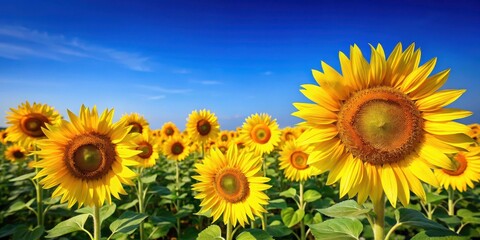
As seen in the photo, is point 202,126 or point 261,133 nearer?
point 261,133

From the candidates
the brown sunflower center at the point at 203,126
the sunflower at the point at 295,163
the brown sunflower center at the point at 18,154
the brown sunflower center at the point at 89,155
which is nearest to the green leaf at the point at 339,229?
the brown sunflower center at the point at 89,155

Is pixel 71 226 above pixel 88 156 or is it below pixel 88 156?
below

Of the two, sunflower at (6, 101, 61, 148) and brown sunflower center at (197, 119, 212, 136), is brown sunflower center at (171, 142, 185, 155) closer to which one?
brown sunflower center at (197, 119, 212, 136)

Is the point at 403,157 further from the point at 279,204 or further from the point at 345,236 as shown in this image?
the point at 279,204

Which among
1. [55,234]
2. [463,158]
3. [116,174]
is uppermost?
[463,158]

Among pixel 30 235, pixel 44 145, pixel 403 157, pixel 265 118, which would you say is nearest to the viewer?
pixel 403 157

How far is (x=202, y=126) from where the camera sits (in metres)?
10.1

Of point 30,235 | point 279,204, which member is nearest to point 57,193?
point 30,235

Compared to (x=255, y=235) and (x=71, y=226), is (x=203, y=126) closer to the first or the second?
(x=71, y=226)

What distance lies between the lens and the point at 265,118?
9.13 meters

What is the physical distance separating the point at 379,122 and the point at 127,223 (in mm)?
3276

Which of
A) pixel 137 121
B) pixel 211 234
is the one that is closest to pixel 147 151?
pixel 137 121

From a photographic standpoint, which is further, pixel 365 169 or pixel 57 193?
pixel 57 193

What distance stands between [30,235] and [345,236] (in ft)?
16.5
